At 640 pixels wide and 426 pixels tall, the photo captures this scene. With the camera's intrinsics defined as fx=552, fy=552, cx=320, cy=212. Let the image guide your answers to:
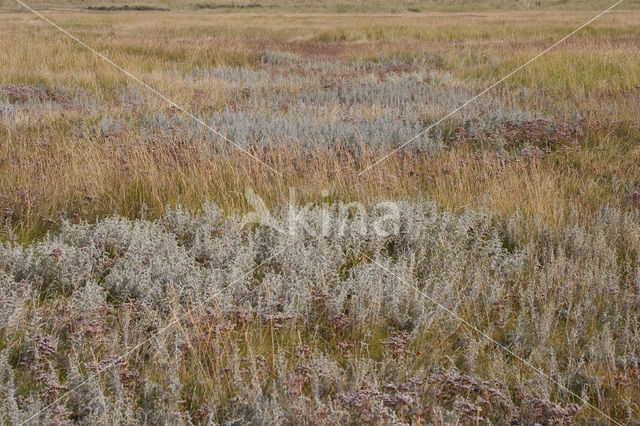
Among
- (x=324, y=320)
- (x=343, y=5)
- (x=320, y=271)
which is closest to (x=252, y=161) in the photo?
(x=320, y=271)

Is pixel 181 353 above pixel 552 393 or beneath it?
above

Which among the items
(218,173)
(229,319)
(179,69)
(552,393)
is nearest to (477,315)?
(552,393)

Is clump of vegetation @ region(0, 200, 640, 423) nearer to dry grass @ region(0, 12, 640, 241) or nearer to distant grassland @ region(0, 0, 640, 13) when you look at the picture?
dry grass @ region(0, 12, 640, 241)

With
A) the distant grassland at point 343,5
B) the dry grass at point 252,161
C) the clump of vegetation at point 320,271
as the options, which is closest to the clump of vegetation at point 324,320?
the clump of vegetation at point 320,271

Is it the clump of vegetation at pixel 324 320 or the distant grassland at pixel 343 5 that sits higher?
the distant grassland at pixel 343 5

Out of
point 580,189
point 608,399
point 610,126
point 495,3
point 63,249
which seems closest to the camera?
point 608,399

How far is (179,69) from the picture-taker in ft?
46.9

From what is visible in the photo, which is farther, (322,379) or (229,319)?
(229,319)

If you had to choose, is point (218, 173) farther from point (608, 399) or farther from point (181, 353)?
point (608, 399)

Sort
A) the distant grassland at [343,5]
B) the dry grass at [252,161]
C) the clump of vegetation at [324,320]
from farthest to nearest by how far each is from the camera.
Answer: the distant grassland at [343,5]
the dry grass at [252,161]
the clump of vegetation at [324,320]

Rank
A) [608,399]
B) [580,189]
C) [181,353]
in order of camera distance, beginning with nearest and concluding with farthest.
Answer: [608,399] < [181,353] < [580,189]

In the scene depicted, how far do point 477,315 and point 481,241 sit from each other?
1037 millimetres

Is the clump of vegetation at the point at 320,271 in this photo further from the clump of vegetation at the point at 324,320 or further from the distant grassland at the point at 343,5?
the distant grassland at the point at 343,5

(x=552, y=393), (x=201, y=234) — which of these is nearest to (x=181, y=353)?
(x=201, y=234)
